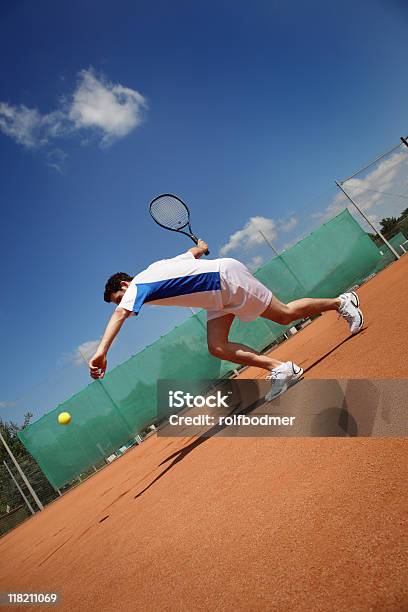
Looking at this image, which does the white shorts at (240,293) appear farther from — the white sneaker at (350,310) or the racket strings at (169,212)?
the racket strings at (169,212)

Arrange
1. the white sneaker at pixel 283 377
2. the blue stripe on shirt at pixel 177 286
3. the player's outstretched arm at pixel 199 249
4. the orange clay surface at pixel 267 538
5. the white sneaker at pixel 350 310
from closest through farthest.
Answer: the orange clay surface at pixel 267 538 < the blue stripe on shirt at pixel 177 286 < the white sneaker at pixel 283 377 < the player's outstretched arm at pixel 199 249 < the white sneaker at pixel 350 310

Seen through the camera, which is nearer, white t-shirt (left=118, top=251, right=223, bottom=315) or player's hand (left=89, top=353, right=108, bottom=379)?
player's hand (left=89, top=353, right=108, bottom=379)

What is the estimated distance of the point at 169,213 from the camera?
15.9 ft

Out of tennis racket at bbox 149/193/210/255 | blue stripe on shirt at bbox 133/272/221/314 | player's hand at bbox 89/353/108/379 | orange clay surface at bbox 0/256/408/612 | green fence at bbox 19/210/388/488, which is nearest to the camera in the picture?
orange clay surface at bbox 0/256/408/612

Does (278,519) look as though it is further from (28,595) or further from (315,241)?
(315,241)

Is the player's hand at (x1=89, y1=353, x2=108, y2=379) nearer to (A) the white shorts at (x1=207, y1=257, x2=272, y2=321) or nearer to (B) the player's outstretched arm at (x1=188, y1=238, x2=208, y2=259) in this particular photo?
(A) the white shorts at (x1=207, y1=257, x2=272, y2=321)

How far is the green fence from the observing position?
931 centimetres

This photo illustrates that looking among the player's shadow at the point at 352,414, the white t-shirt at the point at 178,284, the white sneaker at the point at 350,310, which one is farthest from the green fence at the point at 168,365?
the player's shadow at the point at 352,414

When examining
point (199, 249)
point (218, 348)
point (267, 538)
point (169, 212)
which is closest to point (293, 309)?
point (218, 348)

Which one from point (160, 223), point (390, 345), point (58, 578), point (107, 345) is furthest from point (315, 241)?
point (58, 578)

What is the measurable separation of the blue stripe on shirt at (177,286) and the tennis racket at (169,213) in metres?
1.98

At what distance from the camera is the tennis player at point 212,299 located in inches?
103

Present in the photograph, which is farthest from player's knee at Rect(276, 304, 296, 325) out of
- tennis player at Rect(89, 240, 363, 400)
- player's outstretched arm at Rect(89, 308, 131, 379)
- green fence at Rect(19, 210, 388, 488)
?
green fence at Rect(19, 210, 388, 488)

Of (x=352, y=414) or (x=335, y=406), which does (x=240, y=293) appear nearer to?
(x=335, y=406)
